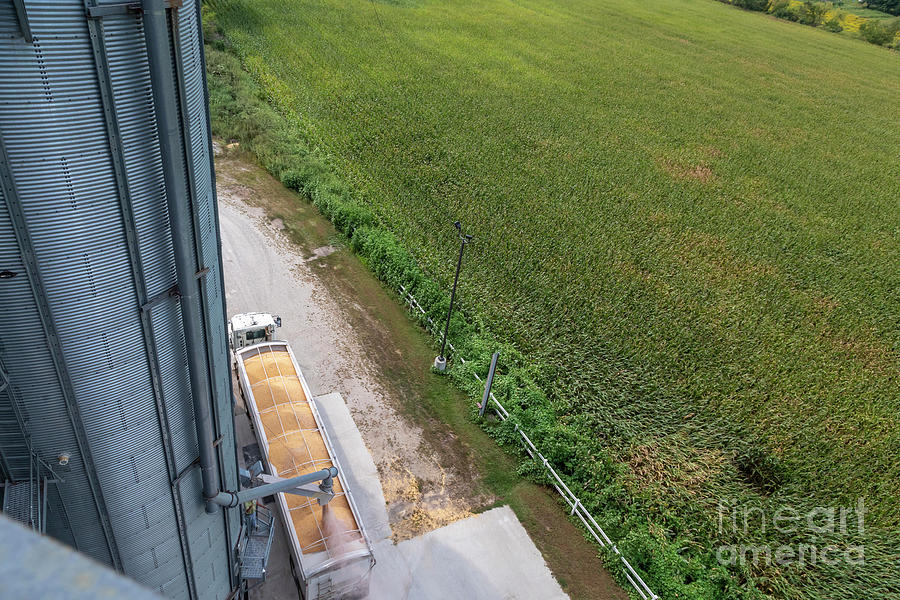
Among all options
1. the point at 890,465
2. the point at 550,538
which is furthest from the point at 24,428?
the point at 890,465

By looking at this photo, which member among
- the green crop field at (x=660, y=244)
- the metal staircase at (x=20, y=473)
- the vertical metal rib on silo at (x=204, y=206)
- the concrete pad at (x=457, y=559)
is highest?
the vertical metal rib on silo at (x=204, y=206)

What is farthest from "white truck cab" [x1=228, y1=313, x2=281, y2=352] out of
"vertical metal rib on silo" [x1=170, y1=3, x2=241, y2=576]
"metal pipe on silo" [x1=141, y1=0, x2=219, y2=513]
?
"metal pipe on silo" [x1=141, y1=0, x2=219, y2=513]

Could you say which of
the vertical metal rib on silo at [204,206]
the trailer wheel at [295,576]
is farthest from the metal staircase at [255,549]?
the vertical metal rib on silo at [204,206]

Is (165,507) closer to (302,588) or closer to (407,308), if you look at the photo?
(302,588)

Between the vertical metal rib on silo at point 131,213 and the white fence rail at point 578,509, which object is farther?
the white fence rail at point 578,509

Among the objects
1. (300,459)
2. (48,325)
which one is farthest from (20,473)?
(300,459)

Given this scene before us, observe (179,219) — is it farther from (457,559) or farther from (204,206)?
(457,559)

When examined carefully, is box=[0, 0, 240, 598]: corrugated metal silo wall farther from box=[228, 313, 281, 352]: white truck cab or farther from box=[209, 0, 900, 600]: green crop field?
box=[209, 0, 900, 600]: green crop field

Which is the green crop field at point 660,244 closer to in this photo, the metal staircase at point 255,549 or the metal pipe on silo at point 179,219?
the metal staircase at point 255,549
